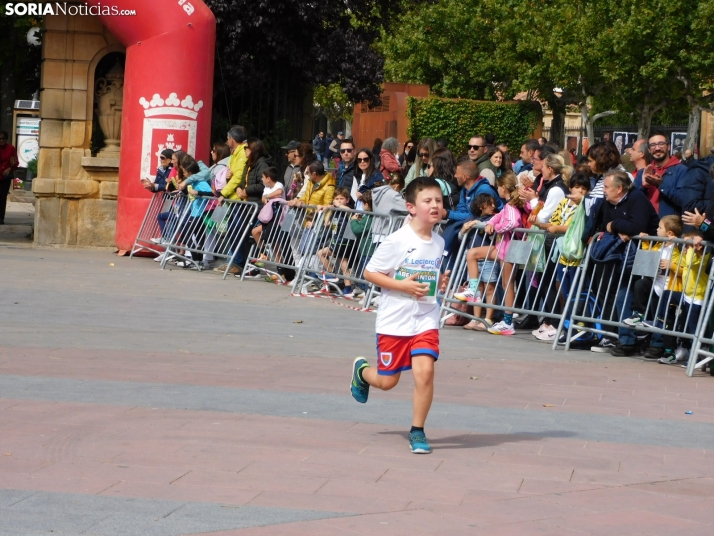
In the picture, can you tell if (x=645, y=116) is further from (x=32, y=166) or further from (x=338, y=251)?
(x=338, y=251)

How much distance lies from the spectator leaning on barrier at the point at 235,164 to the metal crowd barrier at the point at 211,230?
0.17 metres

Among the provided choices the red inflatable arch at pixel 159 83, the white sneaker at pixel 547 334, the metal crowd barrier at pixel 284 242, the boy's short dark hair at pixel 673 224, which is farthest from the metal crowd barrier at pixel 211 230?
the boy's short dark hair at pixel 673 224

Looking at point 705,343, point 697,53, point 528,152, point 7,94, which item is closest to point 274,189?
point 528,152

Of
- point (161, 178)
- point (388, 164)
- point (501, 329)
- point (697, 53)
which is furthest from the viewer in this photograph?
point (697, 53)

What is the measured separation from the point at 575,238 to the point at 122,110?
895 cm

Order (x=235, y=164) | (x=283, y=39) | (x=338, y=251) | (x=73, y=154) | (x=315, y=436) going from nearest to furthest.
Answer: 1. (x=315, y=436)
2. (x=338, y=251)
3. (x=235, y=164)
4. (x=73, y=154)
5. (x=283, y=39)

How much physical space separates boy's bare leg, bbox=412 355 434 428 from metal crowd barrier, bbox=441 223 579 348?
4.54m

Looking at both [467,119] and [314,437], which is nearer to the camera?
[314,437]

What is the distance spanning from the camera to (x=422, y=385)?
245 inches

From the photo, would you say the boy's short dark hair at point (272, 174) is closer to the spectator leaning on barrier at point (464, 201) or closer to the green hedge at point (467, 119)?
the spectator leaning on barrier at point (464, 201)

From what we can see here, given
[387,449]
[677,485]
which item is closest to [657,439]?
[677,485]

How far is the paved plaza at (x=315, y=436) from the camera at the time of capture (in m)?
5.04

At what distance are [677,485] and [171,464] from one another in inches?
96.0

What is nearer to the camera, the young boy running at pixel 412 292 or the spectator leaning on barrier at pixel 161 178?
the young boy running at pixel 412 292
